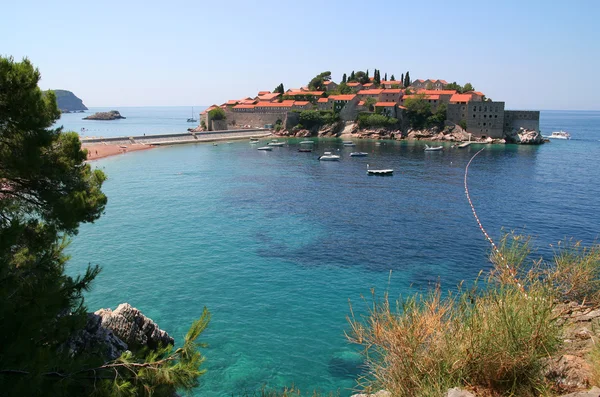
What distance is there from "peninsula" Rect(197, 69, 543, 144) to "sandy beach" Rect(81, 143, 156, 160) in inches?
1230

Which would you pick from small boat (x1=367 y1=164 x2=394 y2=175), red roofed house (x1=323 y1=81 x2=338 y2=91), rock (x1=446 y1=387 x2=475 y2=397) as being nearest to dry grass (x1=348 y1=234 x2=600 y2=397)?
rock (x1=446 y1=387 x2=475 y2=397)

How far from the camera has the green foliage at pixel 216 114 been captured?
10579 cm

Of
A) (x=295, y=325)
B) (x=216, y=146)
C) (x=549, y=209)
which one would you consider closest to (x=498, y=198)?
(x=549, y=209)

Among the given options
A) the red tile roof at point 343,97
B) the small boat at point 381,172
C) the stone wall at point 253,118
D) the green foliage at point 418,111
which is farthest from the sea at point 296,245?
the stone wall at point 253,118

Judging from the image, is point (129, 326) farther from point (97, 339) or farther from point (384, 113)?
point (384, 113)

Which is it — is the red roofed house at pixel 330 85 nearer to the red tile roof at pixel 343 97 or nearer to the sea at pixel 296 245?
the red tile roof at pixel 343 97

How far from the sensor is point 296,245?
25.7m

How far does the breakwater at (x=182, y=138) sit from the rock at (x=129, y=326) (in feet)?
222

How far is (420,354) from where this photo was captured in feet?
25.6

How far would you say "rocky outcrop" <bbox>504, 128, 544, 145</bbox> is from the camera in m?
86.2

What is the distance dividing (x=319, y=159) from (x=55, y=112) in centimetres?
5466

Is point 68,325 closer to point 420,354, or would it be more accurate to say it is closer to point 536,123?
point 420,354

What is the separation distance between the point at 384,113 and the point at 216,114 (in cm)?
4102

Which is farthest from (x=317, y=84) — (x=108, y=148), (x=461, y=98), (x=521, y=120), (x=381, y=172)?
(x=381, y=172)
